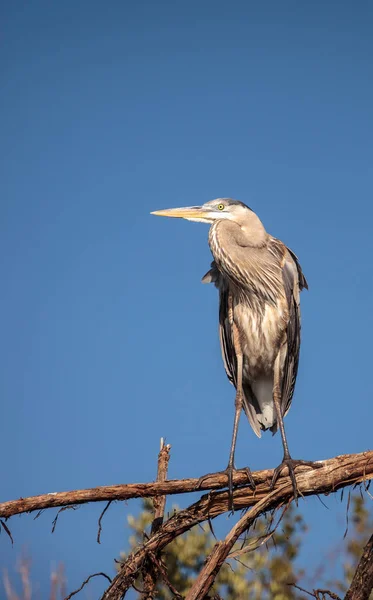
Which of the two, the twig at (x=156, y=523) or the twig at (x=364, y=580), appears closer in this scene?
the twig at (x=364, y=580)

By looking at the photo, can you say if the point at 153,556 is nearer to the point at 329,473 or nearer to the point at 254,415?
the point at 329,473

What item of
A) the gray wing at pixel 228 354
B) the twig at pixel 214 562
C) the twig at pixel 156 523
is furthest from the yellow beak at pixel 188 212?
the twig at pixel 214 562

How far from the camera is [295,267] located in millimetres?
5418

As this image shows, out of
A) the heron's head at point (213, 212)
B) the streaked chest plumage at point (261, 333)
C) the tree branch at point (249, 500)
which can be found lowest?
the tree branch at point (249, 500)

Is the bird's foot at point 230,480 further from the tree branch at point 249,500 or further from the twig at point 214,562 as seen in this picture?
the twig at point 214,562

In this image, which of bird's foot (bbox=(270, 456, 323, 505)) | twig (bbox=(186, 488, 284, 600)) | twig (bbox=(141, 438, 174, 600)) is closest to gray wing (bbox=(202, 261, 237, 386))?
twig (bbox=(141, 438, 174, 600))

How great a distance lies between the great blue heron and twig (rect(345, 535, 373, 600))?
1.35 m

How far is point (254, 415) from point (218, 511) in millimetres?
1338

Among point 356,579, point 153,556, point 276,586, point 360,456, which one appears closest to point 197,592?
point 153,556

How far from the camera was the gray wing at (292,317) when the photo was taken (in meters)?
5.28

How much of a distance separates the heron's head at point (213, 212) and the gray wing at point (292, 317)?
1.49 feet

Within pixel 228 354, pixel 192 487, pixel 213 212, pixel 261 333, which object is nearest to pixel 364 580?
pixel 192 487

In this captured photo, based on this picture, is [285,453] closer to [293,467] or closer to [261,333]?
[293,467]

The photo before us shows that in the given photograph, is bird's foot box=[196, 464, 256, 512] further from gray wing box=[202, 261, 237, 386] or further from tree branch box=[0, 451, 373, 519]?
gray wing box=[202, 261, 237, 386]
